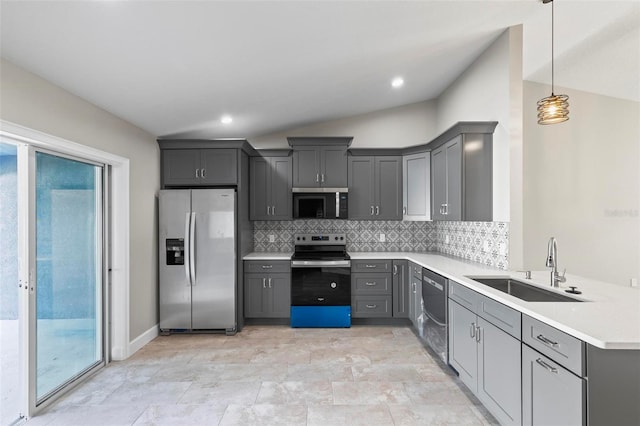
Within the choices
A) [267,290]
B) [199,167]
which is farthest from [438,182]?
[199,167]

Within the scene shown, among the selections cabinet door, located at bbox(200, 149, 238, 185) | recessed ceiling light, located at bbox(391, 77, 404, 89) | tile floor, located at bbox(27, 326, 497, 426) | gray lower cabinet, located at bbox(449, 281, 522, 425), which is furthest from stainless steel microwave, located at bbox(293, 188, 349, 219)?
gray lower cabinet, located at bbox(449, 281, 522, 425)

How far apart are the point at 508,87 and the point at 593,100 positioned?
1773 mm

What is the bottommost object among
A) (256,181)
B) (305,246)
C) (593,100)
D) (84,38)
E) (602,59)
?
(305,246)

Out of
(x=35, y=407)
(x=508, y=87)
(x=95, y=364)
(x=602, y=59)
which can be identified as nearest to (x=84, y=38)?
(x=35, y=407)

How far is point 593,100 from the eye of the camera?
3703 millimetres

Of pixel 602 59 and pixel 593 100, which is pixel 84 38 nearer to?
pixel 602 59

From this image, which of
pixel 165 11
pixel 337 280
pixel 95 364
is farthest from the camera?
pixel 337 280

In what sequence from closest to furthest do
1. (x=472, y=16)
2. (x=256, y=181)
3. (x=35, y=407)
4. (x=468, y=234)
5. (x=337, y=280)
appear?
1. (x=35, y=407)
2. (x=472, y=16)
3. (x=468, y=234)
4. (x=337, y=280)
5. (x=256, y=181)

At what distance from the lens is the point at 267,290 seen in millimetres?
4156

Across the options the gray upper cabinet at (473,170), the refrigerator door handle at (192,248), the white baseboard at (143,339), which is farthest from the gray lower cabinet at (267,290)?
the gray upper cabinet at (473,170)

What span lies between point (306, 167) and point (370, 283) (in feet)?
6.09

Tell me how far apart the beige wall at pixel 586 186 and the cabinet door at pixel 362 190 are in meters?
1.90

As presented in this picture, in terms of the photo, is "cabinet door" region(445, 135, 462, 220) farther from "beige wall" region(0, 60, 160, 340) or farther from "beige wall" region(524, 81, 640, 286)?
"beige wall" region(0, 60, 160, 340)

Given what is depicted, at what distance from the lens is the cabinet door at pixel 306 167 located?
4434 mm
